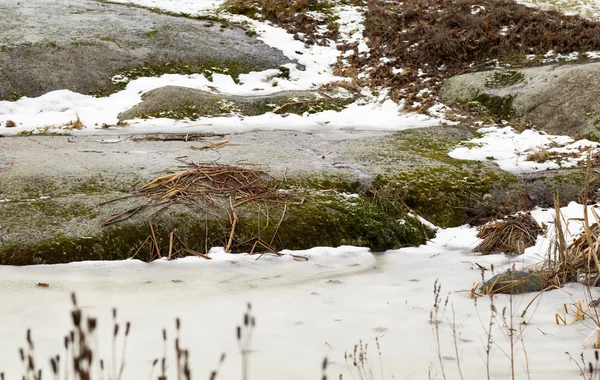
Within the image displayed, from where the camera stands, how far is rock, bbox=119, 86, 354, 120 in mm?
9062

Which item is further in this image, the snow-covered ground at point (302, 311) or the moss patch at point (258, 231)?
the moss patch at point (258, 231)

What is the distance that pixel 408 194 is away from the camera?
6.00 meters

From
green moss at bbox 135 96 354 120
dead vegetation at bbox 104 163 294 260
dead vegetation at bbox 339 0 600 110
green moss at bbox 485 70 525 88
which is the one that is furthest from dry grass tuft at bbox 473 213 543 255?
green moss at bbox 135 96 354 120

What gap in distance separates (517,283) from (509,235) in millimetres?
1275

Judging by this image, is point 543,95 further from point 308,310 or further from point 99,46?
point 99,46

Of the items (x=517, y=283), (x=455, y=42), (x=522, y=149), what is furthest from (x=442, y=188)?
(x=455, y=42)

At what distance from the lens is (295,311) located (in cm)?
381

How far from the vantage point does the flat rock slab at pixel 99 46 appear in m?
9.91

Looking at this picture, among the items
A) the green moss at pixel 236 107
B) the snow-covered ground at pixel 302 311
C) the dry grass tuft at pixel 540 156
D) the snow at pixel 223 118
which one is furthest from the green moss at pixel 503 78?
the snow-covered ground at pixel 302 311

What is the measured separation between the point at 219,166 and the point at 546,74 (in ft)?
19.2

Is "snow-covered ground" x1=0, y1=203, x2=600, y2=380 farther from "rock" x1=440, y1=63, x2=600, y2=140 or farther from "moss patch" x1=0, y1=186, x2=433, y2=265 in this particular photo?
"rock" x1=440, y1=63, x2=600, y2=140

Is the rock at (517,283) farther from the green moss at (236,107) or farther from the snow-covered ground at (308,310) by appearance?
the green moss at (236,107)

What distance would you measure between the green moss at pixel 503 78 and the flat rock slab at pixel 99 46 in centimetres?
406

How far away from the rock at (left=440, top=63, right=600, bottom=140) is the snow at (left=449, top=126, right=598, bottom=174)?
42 centimetres
